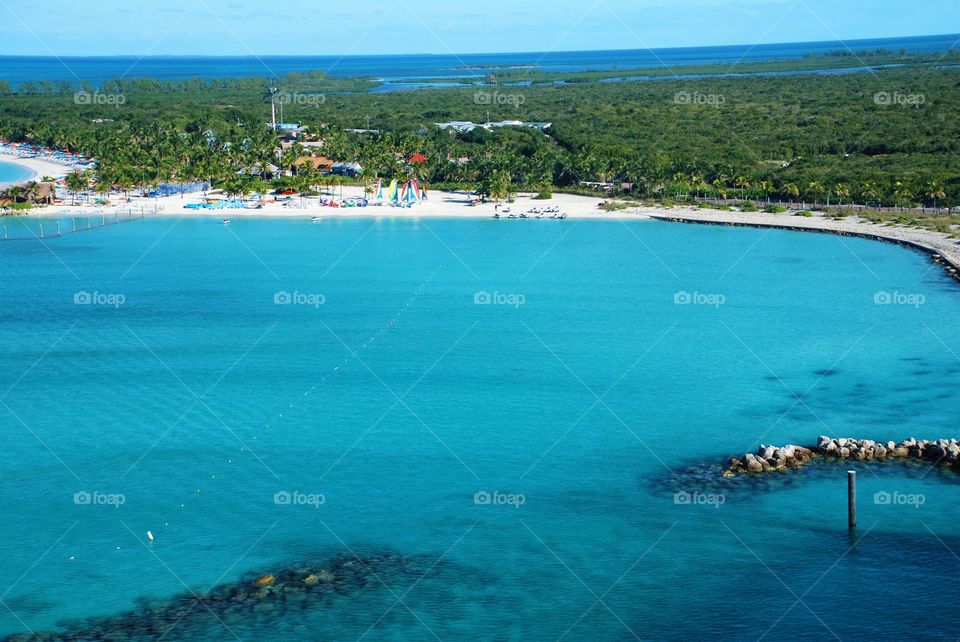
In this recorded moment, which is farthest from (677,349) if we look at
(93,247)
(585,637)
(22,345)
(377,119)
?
(377,119)

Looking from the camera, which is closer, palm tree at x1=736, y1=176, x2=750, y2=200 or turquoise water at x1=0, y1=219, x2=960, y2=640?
turquoise water at x1=0, y1=219, x2=960, y2=640

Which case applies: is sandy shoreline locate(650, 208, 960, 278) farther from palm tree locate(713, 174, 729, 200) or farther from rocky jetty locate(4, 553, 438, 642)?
rocky jetty locate(4, 553, 438, 642)

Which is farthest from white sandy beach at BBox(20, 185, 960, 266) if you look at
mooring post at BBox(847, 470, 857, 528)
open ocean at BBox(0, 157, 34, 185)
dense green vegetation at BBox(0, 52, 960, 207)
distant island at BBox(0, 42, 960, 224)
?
mooring post at BBox(847, 470, 857, 528)

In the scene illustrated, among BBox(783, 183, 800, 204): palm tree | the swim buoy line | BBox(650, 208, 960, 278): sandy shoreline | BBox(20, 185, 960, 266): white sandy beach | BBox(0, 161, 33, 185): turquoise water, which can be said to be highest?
BBox(0, 161, 33, 185): turquoise water

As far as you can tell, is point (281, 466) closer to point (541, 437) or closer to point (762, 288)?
point (541, 437)

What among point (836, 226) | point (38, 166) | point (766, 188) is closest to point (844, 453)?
point (836, 226)

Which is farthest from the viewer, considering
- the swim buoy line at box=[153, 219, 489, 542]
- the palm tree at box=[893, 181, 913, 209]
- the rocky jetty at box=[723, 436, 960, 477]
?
the palm tree at box=[893, 181, 913, 209]
